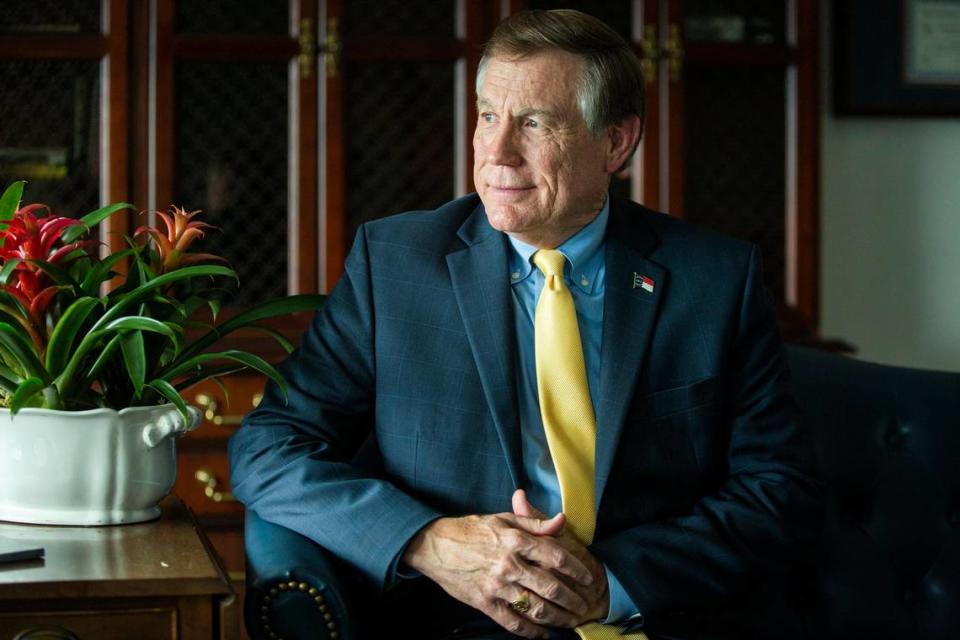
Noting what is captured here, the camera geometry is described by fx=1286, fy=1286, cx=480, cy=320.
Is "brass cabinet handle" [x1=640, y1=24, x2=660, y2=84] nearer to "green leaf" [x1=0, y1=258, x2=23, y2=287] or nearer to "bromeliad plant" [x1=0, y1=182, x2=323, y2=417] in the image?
"bromeliad plant" [x1=0, y1=182, x2=323, y2=417]

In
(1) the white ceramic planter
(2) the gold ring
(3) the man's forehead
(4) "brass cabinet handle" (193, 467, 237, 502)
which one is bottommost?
(4) "brass cabinet handle" (193, 467, 237, 502)

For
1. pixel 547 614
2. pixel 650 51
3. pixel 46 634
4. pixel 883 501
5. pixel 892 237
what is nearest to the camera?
pixel 46 634

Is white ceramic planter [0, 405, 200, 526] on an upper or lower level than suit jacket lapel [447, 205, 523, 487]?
lower

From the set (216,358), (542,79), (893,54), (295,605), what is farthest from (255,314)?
(893,54)

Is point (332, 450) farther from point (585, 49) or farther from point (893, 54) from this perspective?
point (893, 54)

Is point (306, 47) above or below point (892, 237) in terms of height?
above

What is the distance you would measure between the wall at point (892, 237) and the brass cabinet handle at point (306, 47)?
1426 millimetres

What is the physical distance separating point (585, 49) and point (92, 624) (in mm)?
1004

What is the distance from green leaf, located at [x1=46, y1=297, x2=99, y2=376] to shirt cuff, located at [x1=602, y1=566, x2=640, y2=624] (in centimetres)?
74

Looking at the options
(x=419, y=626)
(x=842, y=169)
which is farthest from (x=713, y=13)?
(x=419, y=626)

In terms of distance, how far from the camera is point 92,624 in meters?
1.41

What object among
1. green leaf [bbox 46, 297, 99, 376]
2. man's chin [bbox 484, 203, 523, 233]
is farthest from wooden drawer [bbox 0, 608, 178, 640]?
man's chin [bbox 484, 203, 523, 233]

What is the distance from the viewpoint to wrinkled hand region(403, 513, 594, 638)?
1.60 meters

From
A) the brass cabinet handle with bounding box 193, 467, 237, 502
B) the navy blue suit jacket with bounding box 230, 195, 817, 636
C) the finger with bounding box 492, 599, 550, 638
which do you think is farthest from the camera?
the brass cabinet handle with bounding box 193, 467, 237, 502
